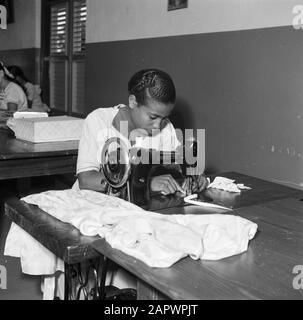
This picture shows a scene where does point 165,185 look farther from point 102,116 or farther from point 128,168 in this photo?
point 102,116

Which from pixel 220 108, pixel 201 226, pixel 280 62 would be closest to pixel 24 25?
pixel 220 108

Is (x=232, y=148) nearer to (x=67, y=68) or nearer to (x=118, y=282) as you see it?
(x=118, y=282)

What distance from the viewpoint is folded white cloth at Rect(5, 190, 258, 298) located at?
4.35ft

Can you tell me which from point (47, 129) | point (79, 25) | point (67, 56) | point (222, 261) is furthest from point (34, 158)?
point (67, 56)

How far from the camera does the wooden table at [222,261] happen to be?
1.15 meters

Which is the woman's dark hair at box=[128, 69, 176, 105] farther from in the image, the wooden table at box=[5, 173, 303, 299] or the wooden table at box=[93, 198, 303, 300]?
the wooden table at box=[93, 198, 303, 300]

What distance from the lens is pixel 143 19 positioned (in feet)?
14.7

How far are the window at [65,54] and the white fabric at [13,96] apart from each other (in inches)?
35.7

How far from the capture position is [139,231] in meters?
1.40

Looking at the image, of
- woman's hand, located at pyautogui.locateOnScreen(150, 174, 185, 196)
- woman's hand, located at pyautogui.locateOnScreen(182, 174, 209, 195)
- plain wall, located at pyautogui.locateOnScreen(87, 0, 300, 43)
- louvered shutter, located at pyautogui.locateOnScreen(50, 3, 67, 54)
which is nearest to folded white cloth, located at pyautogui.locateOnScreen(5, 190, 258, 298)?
woman's hand, located at pyautogui.locateOnScreen(150, 174, 185, 196)

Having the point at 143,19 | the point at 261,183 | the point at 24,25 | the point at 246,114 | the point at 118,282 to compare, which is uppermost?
the point at 24,25

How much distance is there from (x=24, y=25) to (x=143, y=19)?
3.91m

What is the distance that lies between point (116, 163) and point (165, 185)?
30cm
